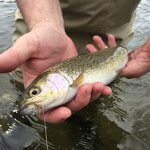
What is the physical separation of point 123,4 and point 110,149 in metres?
1.26

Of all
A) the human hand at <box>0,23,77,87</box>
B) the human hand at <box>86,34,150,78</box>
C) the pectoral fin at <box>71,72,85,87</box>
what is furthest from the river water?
the pectoral fin at <box>71,72,85,87</box>

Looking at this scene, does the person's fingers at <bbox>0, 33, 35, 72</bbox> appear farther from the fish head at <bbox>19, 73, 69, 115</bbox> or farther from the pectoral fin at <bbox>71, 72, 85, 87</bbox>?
the pectoral fin at <bbox>71, 72, 85, 87</bbox>

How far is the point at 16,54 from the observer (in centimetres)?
235

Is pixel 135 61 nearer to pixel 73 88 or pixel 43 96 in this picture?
pixel 73 88

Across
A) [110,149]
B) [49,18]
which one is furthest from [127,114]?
[49,18]

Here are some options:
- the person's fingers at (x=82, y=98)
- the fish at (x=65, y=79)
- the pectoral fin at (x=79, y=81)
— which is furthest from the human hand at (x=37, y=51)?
the person's fingers at (x=82, y=98)

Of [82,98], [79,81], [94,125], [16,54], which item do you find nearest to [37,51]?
[16,54]

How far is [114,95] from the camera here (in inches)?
155

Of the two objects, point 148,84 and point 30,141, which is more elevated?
point 30,141

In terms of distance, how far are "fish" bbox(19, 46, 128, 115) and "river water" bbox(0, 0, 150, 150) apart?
51 centimetres

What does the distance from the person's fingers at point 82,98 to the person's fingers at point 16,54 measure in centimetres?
40

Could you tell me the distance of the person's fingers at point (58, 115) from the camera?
2.31 metres

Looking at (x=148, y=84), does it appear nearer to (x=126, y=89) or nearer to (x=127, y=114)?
(x=126, y=89)

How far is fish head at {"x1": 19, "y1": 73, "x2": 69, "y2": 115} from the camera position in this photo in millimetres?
2316
